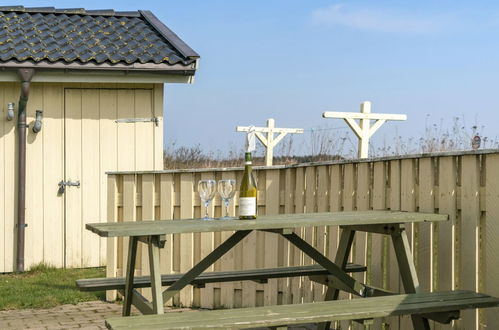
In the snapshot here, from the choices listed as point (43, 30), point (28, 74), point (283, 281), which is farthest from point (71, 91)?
point (283, 281)

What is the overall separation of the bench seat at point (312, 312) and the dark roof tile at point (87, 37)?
6438 mm

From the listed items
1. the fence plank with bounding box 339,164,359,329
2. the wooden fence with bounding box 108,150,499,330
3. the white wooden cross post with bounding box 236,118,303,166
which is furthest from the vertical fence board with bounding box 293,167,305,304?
the white wooden cross post with bounding box 236,118,303,166

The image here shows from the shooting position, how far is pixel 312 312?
13.5 ft

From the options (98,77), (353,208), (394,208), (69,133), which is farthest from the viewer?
(69,133)

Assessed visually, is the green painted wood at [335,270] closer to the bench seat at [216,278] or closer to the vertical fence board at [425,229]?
the bench seat at [216,278]

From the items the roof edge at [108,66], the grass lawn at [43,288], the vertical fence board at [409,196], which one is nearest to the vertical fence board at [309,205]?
the vertical fence board at [409,196]

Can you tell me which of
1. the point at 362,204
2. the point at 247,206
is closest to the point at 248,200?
the point at 247,206

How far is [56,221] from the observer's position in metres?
10.2

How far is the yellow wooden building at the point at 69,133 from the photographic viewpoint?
9.99 metres

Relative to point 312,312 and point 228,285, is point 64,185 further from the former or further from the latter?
point 312,312

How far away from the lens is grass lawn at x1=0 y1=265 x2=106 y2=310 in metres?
7.67

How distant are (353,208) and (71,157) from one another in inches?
211

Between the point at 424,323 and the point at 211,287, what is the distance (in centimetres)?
295

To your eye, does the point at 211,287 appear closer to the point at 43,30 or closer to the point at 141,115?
the point at 141,115
